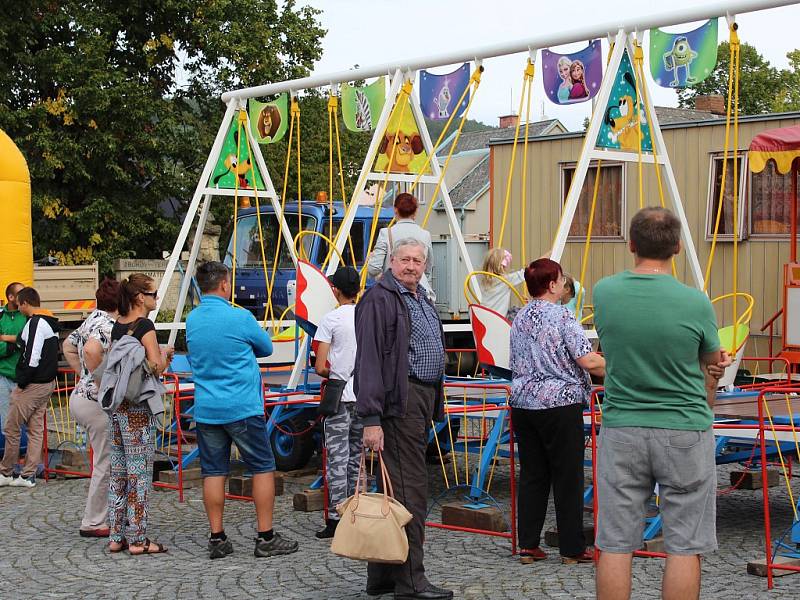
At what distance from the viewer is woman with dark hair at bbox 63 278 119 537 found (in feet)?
24.4

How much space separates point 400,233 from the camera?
8688 mm

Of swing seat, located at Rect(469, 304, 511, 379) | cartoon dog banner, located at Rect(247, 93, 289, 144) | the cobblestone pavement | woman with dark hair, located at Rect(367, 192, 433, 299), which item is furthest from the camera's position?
cartoon dog banner, located at Rect(247, 93, 289, 144)

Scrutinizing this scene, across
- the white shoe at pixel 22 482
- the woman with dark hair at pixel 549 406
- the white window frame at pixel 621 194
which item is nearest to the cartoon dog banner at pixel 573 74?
the woman with dark hair at pixel 549 406

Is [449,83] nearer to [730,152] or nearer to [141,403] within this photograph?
[141,403]

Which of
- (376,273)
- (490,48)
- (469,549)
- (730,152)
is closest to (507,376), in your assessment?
(469,549)

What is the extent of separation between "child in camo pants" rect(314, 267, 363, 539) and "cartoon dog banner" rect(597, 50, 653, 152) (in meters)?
2.30

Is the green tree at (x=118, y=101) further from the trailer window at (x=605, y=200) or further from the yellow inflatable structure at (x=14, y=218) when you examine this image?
the trailer window at (x=605, y=200)

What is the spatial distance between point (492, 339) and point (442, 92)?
278cm

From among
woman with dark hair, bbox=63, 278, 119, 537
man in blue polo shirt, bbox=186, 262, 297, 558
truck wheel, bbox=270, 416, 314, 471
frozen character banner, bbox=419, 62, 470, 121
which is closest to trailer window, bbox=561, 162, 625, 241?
frozen character banner, bbox=419, 62, 470, 121

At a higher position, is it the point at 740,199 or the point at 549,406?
the point at 740,199

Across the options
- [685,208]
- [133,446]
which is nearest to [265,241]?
[685,208]

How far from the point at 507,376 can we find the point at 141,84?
15876 millimetres

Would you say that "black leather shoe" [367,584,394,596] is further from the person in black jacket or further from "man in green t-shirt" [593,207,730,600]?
the person in black jacket

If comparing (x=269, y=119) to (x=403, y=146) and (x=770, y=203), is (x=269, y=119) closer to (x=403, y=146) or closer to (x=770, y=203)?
(x=403, y=146)
